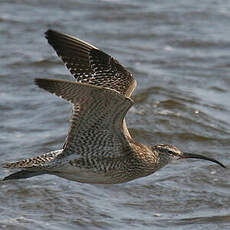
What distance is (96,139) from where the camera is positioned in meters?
7.11

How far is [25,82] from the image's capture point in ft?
39.3

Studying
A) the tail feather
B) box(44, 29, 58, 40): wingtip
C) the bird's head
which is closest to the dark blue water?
the tail feather

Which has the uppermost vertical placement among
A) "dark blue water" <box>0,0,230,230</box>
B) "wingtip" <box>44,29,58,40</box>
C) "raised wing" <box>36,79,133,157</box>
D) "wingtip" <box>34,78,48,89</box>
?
"wingtip" <box>44,29,58,40</box>

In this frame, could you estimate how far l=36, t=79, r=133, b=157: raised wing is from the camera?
6113 millimetres

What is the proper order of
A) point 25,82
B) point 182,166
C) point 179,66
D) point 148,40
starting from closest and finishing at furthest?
point 182,166 < point 25,82 < point 179,66 < point 148,40

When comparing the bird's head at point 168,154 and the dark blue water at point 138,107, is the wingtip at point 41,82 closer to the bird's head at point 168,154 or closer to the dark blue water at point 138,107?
the dark blue water at point 138,107

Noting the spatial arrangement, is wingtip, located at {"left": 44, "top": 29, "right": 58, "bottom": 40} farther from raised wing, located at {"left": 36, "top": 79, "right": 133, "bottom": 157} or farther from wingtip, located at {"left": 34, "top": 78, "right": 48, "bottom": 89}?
wingtip, located at {"left": 34, "top": 78, "right": 48, "bottom": 89}

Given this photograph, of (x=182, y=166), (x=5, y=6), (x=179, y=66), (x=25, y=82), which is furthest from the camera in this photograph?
(x=5, y=6)

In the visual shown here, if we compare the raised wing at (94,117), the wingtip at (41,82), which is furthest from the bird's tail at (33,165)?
the wingtip at (41,82)

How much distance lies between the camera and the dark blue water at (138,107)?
7.80 m

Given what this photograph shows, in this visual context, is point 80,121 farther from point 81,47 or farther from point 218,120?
point 218,120

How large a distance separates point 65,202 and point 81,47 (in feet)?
5.51

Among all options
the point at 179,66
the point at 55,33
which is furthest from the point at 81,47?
the point at 179,66

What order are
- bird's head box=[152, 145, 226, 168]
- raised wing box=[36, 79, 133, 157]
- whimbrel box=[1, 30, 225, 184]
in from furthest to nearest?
1. bird's head box=[152, 145, 226, 168]
2. whimbrel box=[1, 30, 225, 184]
3. raised wing box=[36, 79, 133, 157]
